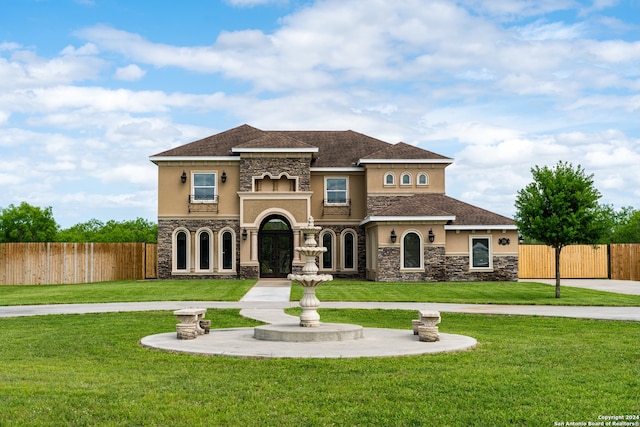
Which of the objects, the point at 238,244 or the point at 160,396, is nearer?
the point at 160,396

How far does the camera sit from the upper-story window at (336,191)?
131ft

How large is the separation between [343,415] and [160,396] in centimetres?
239

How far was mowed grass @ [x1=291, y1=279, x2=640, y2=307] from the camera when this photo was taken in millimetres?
24672

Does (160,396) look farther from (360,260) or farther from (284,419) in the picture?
(360,260)

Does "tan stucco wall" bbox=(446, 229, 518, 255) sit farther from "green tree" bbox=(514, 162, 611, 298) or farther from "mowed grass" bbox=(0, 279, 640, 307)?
"green tree" bbox=(514, 162, 611, 298)

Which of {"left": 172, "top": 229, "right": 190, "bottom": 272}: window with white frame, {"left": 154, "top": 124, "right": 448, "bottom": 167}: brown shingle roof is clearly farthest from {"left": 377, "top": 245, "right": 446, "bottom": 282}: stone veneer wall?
{"left": 172, "top": 229, "right": 190, "bottom": 272}: window with white frame

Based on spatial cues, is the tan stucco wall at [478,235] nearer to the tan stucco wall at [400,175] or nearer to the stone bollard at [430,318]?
the tan stucco wall at [400,175]

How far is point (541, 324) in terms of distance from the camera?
57.6 ft

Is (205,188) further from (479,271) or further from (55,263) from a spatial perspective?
(479,271)

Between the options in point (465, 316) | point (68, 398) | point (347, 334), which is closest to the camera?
point (68, 398)

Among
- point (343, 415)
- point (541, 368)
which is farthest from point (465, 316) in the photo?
point (343, 415)

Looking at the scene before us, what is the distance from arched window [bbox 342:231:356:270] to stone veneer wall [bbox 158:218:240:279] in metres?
5.94

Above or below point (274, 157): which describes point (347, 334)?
below

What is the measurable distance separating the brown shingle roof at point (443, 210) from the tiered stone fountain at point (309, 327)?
66.0ft
